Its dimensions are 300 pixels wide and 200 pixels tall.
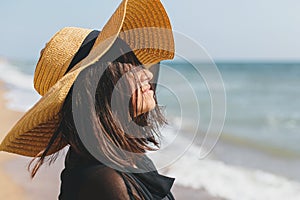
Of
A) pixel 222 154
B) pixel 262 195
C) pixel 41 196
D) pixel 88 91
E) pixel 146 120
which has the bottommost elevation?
pixel 222 154

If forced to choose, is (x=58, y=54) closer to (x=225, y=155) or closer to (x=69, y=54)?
(x=69, y=54)

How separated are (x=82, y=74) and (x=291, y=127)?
12289mm

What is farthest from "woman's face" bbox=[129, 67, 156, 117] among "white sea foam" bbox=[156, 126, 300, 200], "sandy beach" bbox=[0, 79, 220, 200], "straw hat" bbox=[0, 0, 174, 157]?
"white sea foam" bbox=[156, 126, 300, 200]

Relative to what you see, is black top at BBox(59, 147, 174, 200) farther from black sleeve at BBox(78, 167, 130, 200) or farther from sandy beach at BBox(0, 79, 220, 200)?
sandy beach at BBox(0, 79, 220, 200)

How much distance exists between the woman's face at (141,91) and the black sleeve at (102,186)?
0.23m

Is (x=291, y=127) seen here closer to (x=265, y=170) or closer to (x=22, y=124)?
(x=265, y=170)

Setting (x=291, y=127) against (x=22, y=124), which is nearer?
(x=22, y=124)

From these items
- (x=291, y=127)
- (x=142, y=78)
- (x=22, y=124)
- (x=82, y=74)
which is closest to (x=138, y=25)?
(x=142, y=78)

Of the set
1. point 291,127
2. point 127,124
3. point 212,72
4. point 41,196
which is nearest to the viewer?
point 127,124

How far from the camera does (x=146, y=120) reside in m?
1.75

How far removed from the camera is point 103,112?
4.82 ft

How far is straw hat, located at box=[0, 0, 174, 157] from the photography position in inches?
57.6

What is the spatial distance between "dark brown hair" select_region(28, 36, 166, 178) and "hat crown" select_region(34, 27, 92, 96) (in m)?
0.14

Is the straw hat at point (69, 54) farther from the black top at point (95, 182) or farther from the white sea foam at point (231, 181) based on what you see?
the white sea foam at point (231, 181)
